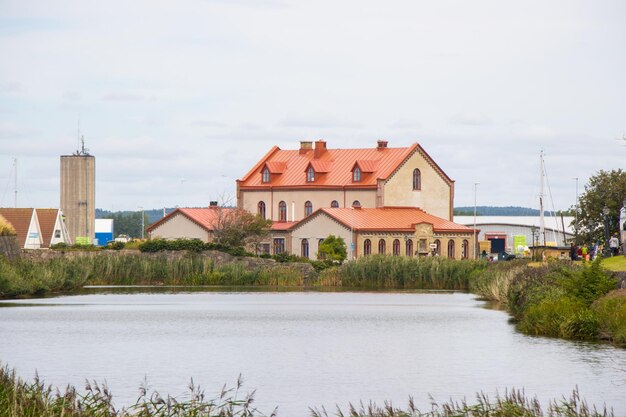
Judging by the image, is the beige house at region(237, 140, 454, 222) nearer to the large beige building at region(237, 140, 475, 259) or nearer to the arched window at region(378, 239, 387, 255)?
the large beige building at region(237, 140, 475, 259)

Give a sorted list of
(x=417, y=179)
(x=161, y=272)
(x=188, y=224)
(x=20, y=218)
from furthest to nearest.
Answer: (x=20, y=218) → (x=417, y=179) → (x=188, y=224) → (x=161, y=272)

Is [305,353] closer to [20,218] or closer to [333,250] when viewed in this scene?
[333,250]

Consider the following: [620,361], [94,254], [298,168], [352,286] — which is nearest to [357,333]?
[620,361]

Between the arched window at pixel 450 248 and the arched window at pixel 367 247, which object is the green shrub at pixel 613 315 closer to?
the arched window at pixel 367 247

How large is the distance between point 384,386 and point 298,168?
92.1 m

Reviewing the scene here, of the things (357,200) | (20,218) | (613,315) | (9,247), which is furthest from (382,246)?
(613,315)

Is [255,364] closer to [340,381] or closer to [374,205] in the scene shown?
[340,381]

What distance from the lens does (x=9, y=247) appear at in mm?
72000

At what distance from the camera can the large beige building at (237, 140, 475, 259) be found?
10750 centimetres

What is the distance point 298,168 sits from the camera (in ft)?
401

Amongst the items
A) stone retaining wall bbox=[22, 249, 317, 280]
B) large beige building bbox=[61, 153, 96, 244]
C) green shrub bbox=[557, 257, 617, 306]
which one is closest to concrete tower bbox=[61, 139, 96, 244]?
large beige building bbox=[61, 153, 96, 244]

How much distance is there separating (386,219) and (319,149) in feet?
55.3

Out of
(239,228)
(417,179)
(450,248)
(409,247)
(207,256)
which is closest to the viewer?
(207,256)

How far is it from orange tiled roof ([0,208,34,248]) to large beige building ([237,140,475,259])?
2164 cm
